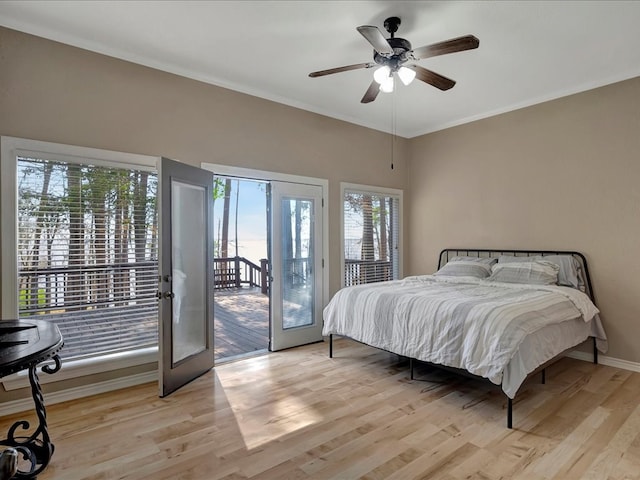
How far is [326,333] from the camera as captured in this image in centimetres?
399

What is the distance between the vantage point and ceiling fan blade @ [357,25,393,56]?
A: 7.22 ft

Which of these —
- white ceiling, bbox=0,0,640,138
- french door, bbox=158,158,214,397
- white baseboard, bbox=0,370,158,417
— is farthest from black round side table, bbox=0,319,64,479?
white ceiling, bbox=0,0,640,138

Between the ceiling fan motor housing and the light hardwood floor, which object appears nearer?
the light hardwood floor

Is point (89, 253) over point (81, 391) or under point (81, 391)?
over

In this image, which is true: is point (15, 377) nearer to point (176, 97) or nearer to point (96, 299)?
point (96, 299)

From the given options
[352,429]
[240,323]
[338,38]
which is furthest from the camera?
[240,323]

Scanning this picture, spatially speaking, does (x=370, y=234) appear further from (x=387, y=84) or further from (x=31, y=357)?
(x=31, y=357)

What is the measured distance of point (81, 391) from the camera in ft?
9.89

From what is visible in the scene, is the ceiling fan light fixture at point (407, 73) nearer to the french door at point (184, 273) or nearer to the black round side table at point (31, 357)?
the french door at point (184, 273)

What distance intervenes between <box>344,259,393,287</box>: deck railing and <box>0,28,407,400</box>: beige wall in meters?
0.28

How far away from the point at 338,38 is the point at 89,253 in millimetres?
2762

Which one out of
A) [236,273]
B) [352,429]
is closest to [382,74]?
[352,429]

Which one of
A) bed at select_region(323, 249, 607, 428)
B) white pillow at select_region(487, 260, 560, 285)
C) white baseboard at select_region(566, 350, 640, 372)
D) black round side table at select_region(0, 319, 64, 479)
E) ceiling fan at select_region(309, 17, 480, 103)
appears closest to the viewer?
black round side table at select_region(0, 319, 64, 479)

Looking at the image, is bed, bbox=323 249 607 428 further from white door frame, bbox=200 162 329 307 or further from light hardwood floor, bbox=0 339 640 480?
white door frame, bbox=200 162 329 307
